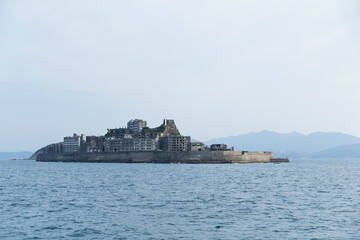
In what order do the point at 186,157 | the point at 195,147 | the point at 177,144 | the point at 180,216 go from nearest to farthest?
the point at 180,216
the point at 186,157
the point at 177,144
the point at 195,147

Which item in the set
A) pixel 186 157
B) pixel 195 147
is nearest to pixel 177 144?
pixel 195 147

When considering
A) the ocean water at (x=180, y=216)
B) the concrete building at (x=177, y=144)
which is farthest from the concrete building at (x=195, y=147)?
the ocean water at (x=180, y=216)

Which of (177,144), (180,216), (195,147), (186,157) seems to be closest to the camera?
(180,216)

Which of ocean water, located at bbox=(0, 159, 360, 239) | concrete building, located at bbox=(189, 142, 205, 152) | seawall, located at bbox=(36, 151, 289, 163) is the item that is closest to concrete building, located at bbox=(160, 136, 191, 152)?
concrete building, located at bbox=(189, 142, 205, 152)

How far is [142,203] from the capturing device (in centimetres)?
3912

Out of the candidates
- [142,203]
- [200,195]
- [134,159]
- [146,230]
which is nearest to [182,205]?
[142,203]

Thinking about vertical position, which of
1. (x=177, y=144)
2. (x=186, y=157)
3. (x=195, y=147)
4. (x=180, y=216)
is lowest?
(x=180, y=216)

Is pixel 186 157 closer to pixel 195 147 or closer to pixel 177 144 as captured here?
pixel 177 144

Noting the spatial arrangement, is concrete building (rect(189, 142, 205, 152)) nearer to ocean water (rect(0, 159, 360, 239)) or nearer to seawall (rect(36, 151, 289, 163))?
seawall (rect(36, 151, 289, 163))

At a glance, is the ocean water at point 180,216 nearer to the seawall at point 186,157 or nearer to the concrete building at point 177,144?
the seawall at point 186,157

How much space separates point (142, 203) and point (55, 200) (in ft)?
32.6

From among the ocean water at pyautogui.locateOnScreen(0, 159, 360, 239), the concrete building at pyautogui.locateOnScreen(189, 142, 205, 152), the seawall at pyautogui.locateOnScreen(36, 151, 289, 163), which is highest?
the concrete building at pyautogui.locateOnScreen(189, 142, 205, 152)

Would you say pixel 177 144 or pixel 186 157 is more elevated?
pixel 177 144

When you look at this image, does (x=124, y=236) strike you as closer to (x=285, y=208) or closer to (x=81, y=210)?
(x=81, y=210)
